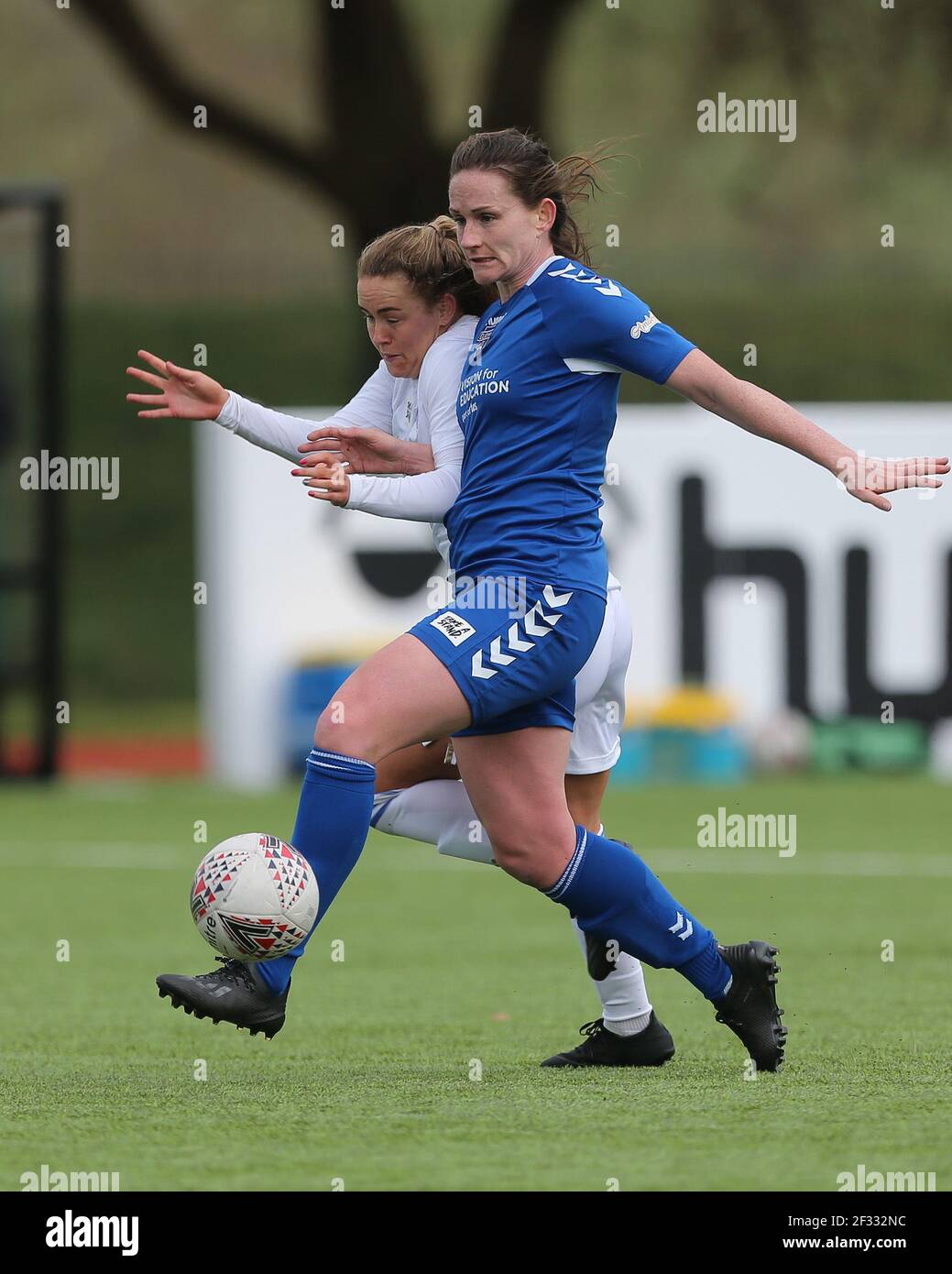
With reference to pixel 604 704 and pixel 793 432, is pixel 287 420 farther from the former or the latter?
pixel 793 432

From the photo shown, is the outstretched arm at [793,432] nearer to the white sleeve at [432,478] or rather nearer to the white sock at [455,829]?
the white sleeve at [432,478]

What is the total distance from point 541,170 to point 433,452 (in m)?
0.70

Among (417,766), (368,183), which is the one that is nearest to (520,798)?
(417,766)

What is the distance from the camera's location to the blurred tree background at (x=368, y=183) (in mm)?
19703

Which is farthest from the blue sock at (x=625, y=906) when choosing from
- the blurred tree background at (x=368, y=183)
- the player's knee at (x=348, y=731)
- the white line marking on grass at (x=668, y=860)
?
the blurred tree background at (x=368, y=183)

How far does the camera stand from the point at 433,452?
5262 mm

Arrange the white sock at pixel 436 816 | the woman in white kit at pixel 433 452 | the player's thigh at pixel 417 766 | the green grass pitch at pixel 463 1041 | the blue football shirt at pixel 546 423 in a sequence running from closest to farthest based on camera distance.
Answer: the green grass pitch at pixel 463 1041
the blue football shirt at pixel 546 423
the woman in white kit at pixel 433 452
the white sock at pixel 436 816
the player's thigh at pixel 417 766

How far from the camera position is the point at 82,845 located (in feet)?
37.4

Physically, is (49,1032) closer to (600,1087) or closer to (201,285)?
(600,1087)

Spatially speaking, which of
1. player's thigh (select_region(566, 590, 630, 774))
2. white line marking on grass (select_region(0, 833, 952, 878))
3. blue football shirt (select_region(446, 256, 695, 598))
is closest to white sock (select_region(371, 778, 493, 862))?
player's thigh (select_region(566, 590, 630, 774))

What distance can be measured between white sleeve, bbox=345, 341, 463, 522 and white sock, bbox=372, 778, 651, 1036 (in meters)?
0.67

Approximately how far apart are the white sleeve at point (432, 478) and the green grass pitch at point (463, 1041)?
129 centimetres
